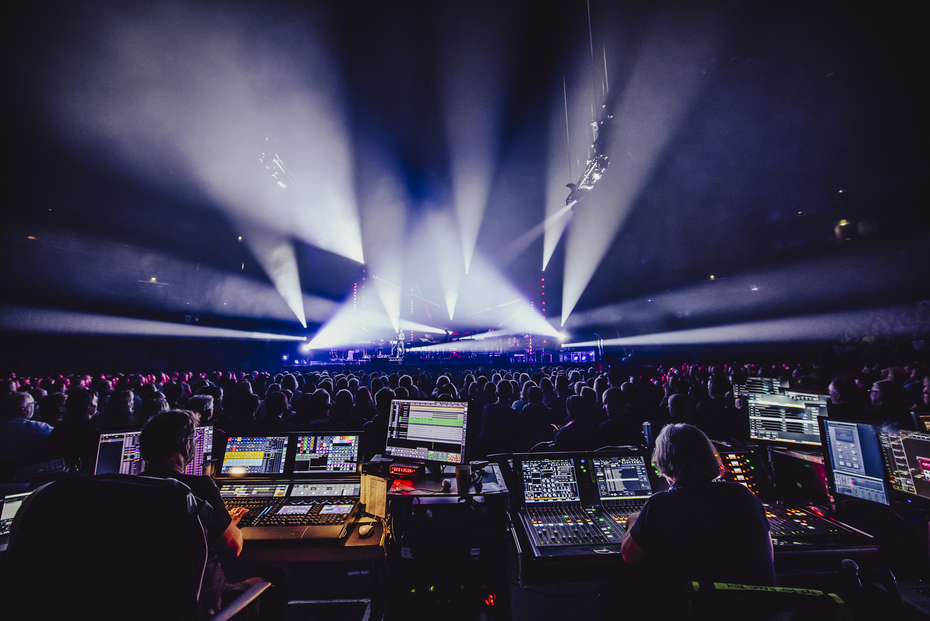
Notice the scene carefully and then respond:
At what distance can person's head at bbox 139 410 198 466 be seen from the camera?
1648mm

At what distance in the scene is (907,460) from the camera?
208cm

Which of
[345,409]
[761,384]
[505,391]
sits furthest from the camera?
[345,409]

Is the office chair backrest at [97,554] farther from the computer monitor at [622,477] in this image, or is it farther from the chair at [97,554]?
the computer monitor at [622,477]

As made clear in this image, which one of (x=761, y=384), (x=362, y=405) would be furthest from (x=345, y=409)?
(x=761, y=384)

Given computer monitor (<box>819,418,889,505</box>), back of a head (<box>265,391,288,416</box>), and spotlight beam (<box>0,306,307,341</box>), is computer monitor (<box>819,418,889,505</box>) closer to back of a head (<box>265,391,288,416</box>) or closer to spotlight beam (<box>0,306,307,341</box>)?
back of a head (<box>265,391,288,416</box>)

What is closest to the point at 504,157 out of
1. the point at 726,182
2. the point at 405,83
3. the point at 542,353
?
the point at 405,83

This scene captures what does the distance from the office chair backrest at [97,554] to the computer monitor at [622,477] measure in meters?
2.18

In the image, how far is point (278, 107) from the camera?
734cm

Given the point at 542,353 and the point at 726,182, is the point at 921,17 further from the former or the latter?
the point at 542,353

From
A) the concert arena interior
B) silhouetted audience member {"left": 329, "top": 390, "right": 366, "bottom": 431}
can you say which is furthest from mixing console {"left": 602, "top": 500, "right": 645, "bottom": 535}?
silhouetted audience member {"left": 329, "top": 390, "right": 366, "bottom": 431}

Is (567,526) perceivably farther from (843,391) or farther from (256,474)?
(843,391)

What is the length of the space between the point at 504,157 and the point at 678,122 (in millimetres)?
4295

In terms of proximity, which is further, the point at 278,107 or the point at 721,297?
the point at 721,297

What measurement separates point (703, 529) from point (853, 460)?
1.51 meters
